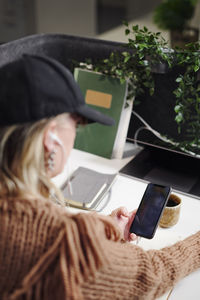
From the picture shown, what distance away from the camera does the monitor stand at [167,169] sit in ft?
3.65

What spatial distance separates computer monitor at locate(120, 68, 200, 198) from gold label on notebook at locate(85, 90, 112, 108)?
98mm

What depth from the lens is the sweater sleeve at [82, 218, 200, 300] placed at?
0.60 m

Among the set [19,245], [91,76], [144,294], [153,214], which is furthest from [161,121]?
[19,245]

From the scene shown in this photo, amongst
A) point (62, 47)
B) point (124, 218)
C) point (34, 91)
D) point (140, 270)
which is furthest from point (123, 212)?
point (62, 47)

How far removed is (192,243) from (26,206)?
43 centimetres

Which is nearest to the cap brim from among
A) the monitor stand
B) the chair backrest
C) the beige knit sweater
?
the beige knit sweater

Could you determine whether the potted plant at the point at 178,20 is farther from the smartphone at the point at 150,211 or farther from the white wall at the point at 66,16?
the smartphone at the point at 150,211

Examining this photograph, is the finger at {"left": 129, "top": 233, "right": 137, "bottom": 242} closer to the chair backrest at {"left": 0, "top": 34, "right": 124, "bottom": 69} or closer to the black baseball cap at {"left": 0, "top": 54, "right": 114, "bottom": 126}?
the black baseball cap at {"left": 0, "top": 54, "right": 114, "bottom": 126}

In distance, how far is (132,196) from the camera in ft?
3.47

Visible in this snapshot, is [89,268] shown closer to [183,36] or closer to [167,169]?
[167,169]

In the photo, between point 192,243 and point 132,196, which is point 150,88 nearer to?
point 132,196

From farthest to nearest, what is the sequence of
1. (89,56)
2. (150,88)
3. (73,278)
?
(89,56) < (150,88) < (73,278)

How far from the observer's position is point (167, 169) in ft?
3.89

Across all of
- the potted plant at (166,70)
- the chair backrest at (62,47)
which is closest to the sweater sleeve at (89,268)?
the potted plant at (166,70)
